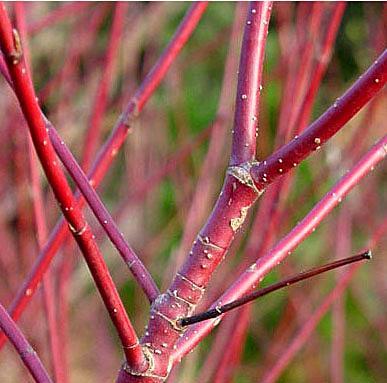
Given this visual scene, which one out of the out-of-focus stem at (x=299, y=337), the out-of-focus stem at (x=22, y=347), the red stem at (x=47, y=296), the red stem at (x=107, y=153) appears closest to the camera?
the out-of-focus stem at (x=22, y=347)

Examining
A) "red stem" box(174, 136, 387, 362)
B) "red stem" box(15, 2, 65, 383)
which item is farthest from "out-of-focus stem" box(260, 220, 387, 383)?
"red stem" box(174, 136, 387, 362)

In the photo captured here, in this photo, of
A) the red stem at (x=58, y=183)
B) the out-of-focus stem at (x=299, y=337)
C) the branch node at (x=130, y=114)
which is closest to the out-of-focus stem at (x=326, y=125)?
the red stem at (x=58, y=183)

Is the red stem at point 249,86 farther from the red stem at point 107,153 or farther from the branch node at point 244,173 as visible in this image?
the red stem at point 107,153

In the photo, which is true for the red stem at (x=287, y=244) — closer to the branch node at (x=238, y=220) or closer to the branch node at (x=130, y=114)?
the branch node at (x=238, y=220)

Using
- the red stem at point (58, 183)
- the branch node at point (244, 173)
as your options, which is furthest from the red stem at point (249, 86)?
the red stem at point (58, 183)

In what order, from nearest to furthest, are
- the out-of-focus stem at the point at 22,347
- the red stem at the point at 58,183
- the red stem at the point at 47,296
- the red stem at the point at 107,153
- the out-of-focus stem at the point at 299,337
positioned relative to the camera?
the red stem at the point at 58,183 → the out-of-focus stem at the point at 22,347 → the red stem at the point at 107,153 → the red stem at the point at 47,296 → the out-of-focus stem at the point at 299,337

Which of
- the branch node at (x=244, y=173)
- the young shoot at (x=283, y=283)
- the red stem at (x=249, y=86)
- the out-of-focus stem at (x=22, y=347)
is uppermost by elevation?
the red stem at (x=249, y=86)

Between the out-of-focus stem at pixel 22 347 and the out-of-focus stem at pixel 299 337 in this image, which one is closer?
the out-of-focus stem at pixel 22 347

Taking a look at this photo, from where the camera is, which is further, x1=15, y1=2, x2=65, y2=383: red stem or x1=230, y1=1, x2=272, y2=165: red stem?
x1=15, y1=2, x2=65, y2=383: red stem

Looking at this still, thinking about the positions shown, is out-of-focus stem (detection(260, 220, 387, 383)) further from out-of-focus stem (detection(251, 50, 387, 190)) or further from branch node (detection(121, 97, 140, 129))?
out-of-focus stem (detection(251, 50, 387, 190))

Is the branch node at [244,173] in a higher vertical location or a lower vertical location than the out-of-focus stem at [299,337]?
higher

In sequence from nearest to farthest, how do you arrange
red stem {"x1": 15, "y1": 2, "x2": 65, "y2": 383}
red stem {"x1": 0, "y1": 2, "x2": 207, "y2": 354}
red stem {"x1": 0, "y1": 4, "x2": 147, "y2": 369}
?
red stem {"x1": 0, "y1": 4, "x2": 147, "y2": 369} < red stem {"x1": 0, "y1": 2, "x2": 207, "y2": 354} < red stem {"x1": 15, "y1": 2, "x2": 65, "y2": 383}
